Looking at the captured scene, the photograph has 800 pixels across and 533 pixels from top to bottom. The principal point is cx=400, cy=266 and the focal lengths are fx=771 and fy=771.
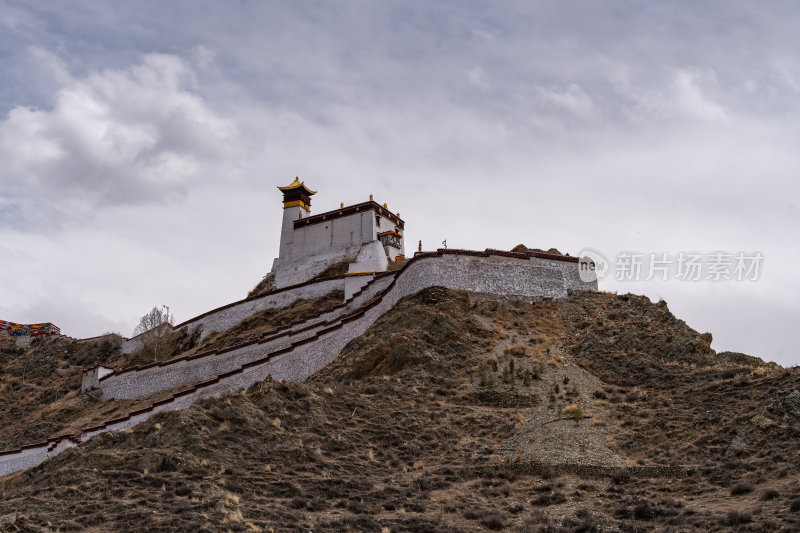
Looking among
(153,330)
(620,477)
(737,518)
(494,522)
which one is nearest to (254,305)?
(153,330)

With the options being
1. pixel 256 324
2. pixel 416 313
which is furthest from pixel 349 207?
pixel 416 313

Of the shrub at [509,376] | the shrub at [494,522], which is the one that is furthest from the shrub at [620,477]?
the shrub at [509,376]

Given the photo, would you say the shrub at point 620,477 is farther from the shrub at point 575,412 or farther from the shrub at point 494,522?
the shrub at point 494,522

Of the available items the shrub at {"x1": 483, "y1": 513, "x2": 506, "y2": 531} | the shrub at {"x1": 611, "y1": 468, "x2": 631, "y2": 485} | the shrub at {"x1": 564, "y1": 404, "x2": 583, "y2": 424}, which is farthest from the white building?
the shrub at {"x1": 483, "y1": 513, "x2": 506, "y2": 531}

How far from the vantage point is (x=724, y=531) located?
42.5 feet

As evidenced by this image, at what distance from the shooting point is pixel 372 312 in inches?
1148

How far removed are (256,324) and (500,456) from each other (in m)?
24.0

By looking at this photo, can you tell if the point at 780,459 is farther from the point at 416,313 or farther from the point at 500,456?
A: the point at 416,313

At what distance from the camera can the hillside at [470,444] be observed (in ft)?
48.0

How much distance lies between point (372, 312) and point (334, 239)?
68.0 feet

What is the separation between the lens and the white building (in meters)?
48.3

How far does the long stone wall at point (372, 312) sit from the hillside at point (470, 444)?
1231mm

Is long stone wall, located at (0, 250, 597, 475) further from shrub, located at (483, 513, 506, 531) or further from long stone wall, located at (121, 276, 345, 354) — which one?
shrub, located at (483, 513, 506, 531)

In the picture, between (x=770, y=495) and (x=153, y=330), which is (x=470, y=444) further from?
(x=153, y=330)
